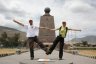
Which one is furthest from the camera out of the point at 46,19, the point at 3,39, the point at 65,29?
the point at 3,39

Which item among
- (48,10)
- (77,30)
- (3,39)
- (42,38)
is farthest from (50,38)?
(77,30)

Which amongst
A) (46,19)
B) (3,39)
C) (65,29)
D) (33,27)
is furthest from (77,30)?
(3,39)

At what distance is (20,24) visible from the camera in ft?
49.6

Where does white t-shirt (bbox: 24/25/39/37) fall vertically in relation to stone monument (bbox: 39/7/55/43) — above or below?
below

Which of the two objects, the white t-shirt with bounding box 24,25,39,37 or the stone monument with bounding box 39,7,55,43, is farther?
the stone monument with bounding box 39,7,55,43

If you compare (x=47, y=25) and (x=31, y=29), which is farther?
(x=47, y=25)

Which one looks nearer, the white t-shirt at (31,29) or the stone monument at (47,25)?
the white t-shirt at (31,29)

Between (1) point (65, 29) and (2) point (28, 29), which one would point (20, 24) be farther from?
(1) point (65, 29)

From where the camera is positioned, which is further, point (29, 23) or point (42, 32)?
point (42, 32)

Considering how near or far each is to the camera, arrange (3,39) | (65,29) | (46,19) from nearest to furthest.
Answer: (65,29), (46,19), (3,39)

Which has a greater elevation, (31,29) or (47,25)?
(47,25)

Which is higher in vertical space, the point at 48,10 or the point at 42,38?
the point at 48,10

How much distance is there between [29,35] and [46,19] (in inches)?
3133

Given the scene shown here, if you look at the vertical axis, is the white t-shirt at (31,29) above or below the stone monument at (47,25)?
below
